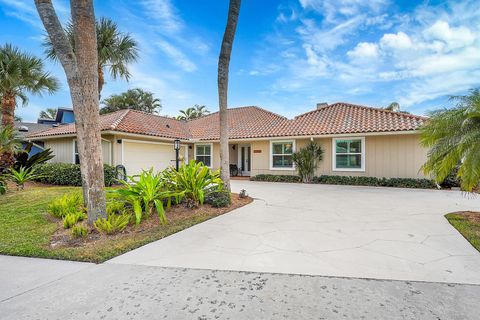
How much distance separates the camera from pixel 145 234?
499cm

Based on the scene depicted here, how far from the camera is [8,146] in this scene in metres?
9.16

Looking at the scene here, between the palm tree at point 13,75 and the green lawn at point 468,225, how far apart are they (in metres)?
16.9

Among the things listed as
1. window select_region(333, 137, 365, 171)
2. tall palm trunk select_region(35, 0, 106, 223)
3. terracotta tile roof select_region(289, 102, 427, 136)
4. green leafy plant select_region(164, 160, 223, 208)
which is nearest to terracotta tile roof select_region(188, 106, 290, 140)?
terracotta tile roof select_region(289, 102, 427, 136)

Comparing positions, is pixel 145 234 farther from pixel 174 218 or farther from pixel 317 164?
pixel 317 164

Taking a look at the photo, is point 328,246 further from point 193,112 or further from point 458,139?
point 193,112

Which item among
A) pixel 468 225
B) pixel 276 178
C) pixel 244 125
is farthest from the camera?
pixel 244 125

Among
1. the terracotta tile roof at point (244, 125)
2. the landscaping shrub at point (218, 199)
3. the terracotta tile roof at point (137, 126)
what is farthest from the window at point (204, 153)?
the landscaping shrub at point (218, 199)

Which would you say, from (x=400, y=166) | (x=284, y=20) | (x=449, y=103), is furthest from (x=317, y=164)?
(x=449, y=103)

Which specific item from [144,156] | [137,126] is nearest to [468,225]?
[144,156]

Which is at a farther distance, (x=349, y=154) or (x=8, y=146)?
(x=349, y=154)

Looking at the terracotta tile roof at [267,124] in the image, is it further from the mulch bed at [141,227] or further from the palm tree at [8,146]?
the mulch bed at [141,227]

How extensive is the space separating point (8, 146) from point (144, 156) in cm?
656

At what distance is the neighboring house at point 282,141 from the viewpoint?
12820 mm

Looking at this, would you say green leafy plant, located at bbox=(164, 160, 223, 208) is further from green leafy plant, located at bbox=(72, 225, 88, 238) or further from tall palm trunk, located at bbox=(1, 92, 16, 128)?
tall palm trunk, located at bbox=(1, 92, 16, 128)
